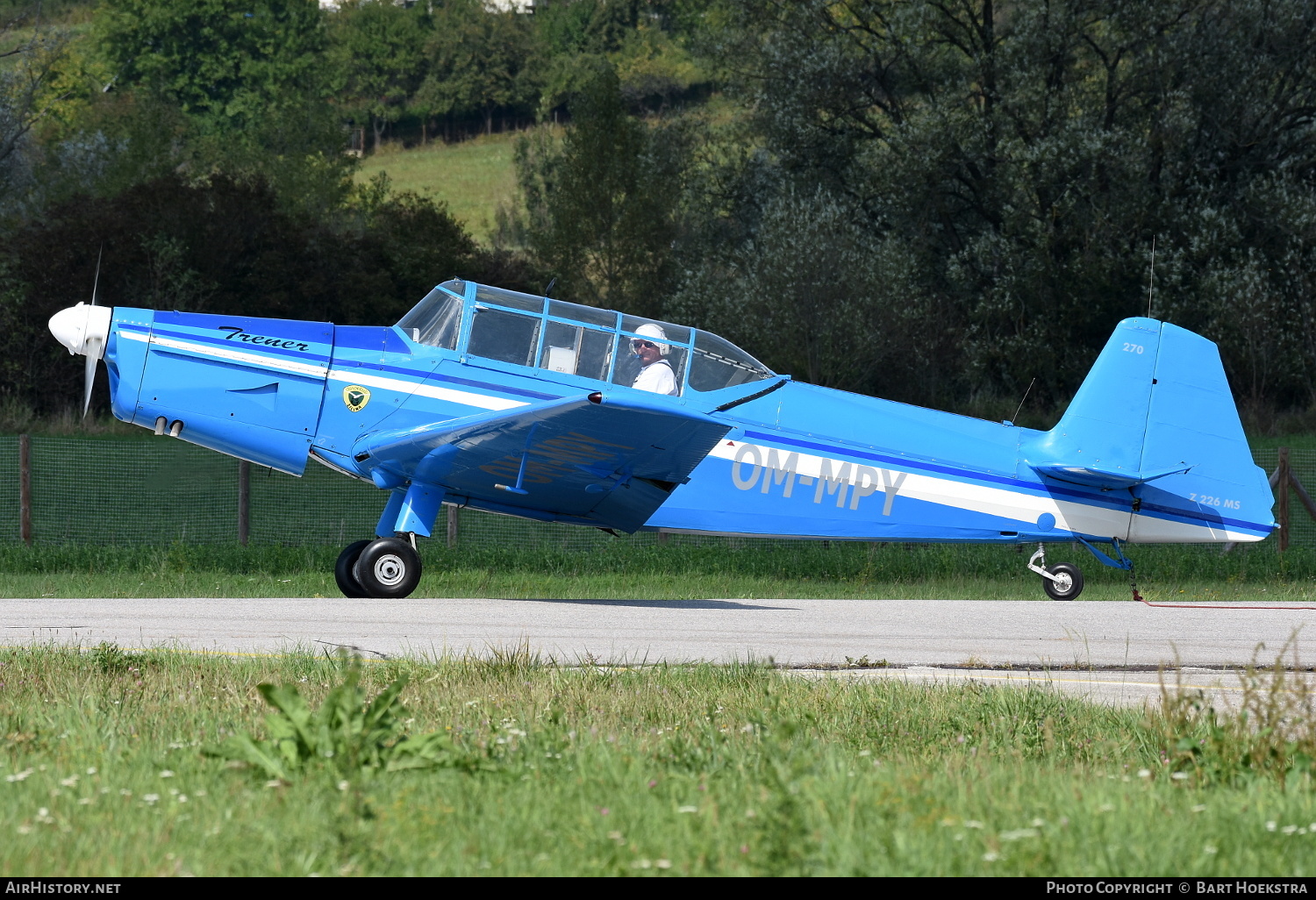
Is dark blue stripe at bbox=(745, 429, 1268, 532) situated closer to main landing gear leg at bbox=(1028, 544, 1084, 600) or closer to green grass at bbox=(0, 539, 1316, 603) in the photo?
main landing gear leg at bbox=(1028, 544, 1084, 600)

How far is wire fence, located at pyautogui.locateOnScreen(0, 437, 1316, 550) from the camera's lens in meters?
19.0

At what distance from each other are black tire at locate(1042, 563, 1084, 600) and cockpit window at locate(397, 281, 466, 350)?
6.12m

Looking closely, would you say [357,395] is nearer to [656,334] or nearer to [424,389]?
[424,389]

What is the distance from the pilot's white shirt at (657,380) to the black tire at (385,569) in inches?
90.2

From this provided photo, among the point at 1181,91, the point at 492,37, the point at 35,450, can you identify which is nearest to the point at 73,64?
the point at 492,37

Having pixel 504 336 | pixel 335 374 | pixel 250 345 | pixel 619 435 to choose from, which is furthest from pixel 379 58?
pixel 619 435

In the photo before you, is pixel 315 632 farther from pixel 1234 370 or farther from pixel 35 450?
pixel 1234 370

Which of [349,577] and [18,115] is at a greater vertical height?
[18,115]

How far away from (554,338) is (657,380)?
0.91m

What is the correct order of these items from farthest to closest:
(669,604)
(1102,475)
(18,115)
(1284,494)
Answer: (18,115), (1284,494), (1102,475), (669,604)

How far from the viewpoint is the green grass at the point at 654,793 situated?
354 centimetres

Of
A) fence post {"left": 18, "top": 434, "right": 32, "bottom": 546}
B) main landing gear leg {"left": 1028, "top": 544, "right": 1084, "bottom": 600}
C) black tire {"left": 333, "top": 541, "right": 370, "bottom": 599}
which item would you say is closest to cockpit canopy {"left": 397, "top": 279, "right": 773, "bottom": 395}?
black tire {"left": 333, "top": 541, "right": 370, "bottom": 599}

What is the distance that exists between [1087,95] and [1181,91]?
2270mm

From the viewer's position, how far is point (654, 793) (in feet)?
13.8
